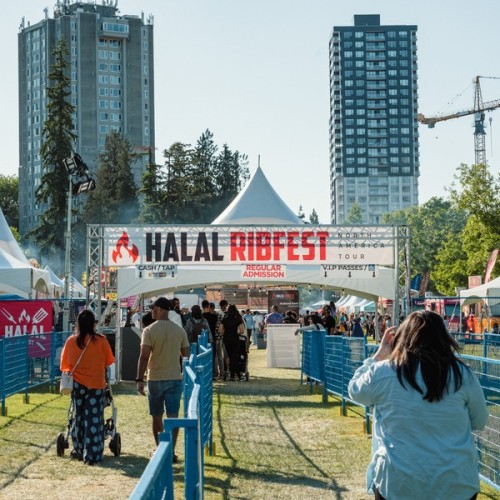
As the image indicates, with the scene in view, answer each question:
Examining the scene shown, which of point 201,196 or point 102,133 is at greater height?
point 102,133

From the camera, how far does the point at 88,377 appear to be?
36.2 feet

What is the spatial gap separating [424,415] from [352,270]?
1838 centimetres

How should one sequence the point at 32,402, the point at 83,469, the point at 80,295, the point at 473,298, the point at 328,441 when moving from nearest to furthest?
1. the point at 83,469
2. the point at 328,441
3. the point at 32,402
4. the point at 473,298
5. the point at 80,295

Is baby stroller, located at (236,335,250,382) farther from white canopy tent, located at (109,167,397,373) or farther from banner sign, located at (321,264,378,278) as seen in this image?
banner sign, located at (321,264,378,278)

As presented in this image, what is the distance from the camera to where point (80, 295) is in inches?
1964

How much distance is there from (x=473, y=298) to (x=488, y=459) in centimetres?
2471

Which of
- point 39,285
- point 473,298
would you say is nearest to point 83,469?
point 39,285

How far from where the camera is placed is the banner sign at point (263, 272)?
964 inches

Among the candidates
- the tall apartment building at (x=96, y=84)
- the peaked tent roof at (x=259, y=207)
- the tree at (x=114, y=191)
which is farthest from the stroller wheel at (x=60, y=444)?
the tall apartment building at (x=96, y=84)

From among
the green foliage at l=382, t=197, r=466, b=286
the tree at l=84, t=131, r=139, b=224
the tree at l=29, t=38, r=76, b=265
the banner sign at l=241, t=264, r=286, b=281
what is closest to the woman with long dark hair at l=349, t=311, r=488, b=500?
the banner sign at l=241, t=264, r=286, b=281

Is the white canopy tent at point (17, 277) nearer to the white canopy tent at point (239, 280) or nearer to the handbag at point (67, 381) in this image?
the white canopy tent at point (239, 280)

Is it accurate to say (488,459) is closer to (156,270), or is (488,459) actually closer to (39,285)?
(156,270)

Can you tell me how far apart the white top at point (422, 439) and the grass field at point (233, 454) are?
4605 mm

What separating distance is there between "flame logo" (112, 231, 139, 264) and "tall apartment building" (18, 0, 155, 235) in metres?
145
